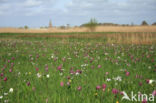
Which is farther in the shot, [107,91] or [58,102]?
[107,91]

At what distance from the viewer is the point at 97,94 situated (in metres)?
3.30

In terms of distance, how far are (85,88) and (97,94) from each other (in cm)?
47

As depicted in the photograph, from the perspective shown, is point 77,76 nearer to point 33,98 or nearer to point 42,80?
point 42,80

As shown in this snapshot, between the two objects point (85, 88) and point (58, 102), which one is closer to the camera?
point (58, 102)

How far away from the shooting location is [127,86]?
12.6ft

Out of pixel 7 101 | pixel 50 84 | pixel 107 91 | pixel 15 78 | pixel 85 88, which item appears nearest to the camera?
pixel 7 101

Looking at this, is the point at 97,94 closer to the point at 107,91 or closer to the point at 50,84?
the point at 107,91

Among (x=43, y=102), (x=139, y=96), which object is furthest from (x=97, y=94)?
(x=43, y=102)

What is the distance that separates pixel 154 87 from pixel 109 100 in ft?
4.13

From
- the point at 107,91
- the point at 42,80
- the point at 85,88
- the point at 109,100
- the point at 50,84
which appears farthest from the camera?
the point at 42,80

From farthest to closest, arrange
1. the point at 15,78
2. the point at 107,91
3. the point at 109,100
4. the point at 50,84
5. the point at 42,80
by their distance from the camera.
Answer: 1. the point at 15,78
2. the point at 42,80
3. the point at 50,84
4. the point at 107,91
5. the point at 109,100

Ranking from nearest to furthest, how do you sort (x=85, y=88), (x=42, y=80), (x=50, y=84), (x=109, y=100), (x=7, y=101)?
(x=109, y=100) < (x=7, y=101) < (x=85, y=88) < (x=50, y=84) < (x=42, y=80)

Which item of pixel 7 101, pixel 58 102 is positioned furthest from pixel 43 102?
A: pixel 7 101

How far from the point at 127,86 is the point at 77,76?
1442 mm
